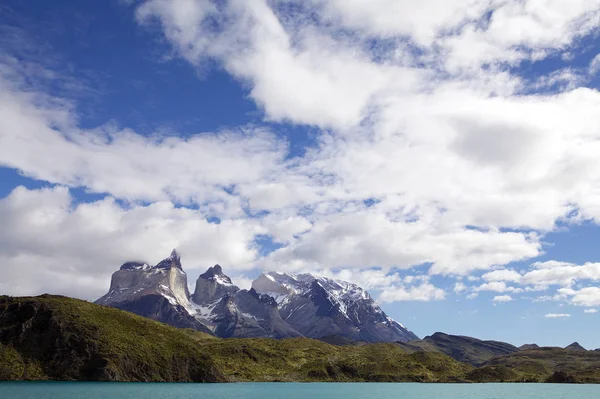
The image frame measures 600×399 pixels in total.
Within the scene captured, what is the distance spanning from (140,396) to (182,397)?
38.4 ft

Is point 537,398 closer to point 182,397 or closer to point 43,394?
point 182,397

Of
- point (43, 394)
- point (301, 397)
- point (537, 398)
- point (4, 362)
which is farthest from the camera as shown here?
point (4, 362)

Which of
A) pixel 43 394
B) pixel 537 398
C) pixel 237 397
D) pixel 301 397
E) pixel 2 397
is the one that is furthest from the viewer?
pixel 537 398

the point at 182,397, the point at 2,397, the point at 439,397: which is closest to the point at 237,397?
the point at 182,397

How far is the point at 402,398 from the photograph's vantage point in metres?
175

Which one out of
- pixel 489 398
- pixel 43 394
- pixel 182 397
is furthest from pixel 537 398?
pixel 43 394

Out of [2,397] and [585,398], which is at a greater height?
[585,398]

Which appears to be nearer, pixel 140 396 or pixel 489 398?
pixel 140 396

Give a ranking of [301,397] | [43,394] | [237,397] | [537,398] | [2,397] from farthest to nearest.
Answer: [537,398] → [301,397] → [237,397] → [43,394] → [2,397]

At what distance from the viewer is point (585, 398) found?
185 metres

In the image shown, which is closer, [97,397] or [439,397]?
[97,397]

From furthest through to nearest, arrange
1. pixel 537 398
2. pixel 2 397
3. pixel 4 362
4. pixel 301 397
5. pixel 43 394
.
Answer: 1. pixel 4 362
2. pixel 537 398
3. pixel 301 397
4. pixel 43 394
5. pixel 2 397

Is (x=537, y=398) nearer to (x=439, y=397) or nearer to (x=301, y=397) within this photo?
(x=439, y=397)

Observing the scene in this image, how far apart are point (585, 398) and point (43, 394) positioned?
171946 millimetres
